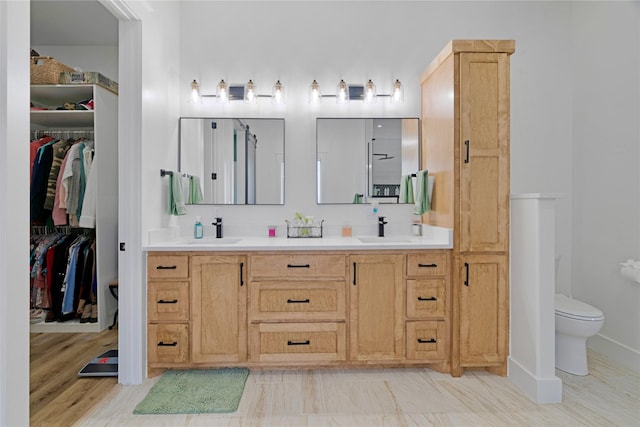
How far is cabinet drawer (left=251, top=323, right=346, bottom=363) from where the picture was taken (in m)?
2.55

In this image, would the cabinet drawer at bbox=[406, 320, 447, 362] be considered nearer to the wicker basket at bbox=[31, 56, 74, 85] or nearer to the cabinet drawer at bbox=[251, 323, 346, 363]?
the cabinet drawer at bbox=[251, 323, 346, 363]

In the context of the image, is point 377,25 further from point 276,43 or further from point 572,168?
point 572,168

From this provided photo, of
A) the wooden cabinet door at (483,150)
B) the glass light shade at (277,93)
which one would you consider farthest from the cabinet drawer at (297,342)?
the glass light shade at (277,93)

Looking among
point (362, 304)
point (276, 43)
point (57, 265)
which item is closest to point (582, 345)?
point (362, 304)

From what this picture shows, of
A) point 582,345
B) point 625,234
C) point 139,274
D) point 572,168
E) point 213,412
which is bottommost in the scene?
point 213,412

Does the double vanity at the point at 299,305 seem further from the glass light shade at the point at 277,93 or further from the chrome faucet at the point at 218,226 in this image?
the glass light shade at the point at 277,93

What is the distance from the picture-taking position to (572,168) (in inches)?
129

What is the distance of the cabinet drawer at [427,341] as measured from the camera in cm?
257

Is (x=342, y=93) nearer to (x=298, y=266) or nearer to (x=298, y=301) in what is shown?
(x=298, y=266)

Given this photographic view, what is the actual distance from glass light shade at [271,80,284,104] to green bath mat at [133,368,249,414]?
6.94 ft

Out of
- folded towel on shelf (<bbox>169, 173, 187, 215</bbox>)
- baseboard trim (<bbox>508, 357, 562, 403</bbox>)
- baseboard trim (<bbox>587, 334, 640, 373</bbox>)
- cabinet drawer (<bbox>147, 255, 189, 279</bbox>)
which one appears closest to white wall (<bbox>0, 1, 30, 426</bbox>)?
cabinet drawer (<bbox>147, 255, 189, 279</bbox>)

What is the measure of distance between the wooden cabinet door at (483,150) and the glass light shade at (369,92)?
0.85 metres

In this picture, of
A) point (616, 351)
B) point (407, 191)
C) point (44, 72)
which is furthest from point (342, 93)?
point (616, 351)

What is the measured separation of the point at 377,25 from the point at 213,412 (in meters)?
3.12
